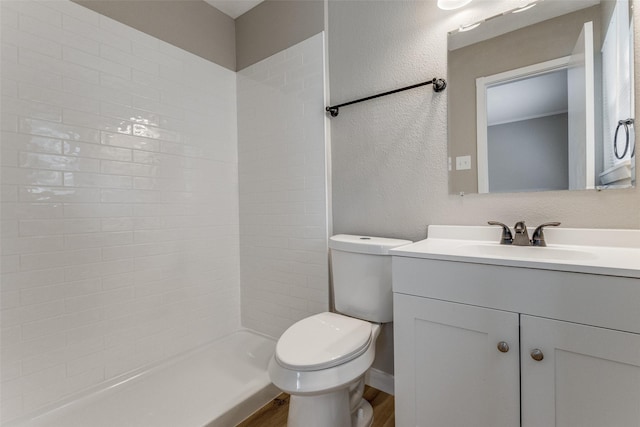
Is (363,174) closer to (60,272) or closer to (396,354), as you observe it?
(396,354)

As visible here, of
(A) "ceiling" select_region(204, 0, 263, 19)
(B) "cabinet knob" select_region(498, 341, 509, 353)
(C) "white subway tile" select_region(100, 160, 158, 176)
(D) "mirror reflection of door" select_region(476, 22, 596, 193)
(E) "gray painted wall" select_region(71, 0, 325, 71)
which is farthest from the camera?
(A) "ceiling" select_region(204, 0, 263, 19)

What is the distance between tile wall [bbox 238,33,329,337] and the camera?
1765mm

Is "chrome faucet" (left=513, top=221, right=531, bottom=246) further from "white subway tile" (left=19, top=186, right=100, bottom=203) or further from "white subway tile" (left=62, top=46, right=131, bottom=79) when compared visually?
"white subway tile" (left=62, top=46, right=131, bottom=79)

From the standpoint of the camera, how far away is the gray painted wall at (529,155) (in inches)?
44.8

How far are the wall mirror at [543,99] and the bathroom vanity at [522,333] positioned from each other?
0.27 metres

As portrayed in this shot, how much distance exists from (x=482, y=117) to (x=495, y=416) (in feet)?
3.72

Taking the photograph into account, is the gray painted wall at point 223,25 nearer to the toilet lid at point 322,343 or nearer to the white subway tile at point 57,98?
the white subway tile at point 57,98

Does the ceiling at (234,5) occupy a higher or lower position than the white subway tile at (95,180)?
higher

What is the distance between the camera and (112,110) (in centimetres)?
154

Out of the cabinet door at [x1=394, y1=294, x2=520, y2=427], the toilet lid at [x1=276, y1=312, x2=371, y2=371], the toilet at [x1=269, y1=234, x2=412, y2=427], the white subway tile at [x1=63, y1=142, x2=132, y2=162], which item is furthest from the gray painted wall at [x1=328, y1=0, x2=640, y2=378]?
the white subway tile at [x1=63, y1=142, x2=132, y2=162]

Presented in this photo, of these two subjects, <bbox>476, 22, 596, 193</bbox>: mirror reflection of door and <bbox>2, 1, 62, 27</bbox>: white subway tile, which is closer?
<bbox>476, 22, 596, 193</bbox>: mirror reflection of door

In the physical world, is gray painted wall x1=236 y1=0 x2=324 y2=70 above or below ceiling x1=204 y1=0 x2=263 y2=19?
below

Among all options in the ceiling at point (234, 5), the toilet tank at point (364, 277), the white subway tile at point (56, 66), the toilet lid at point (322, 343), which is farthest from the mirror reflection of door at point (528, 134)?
the white subway tile at point (56, 66)

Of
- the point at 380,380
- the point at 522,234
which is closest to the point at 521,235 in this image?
the point at 522,234
